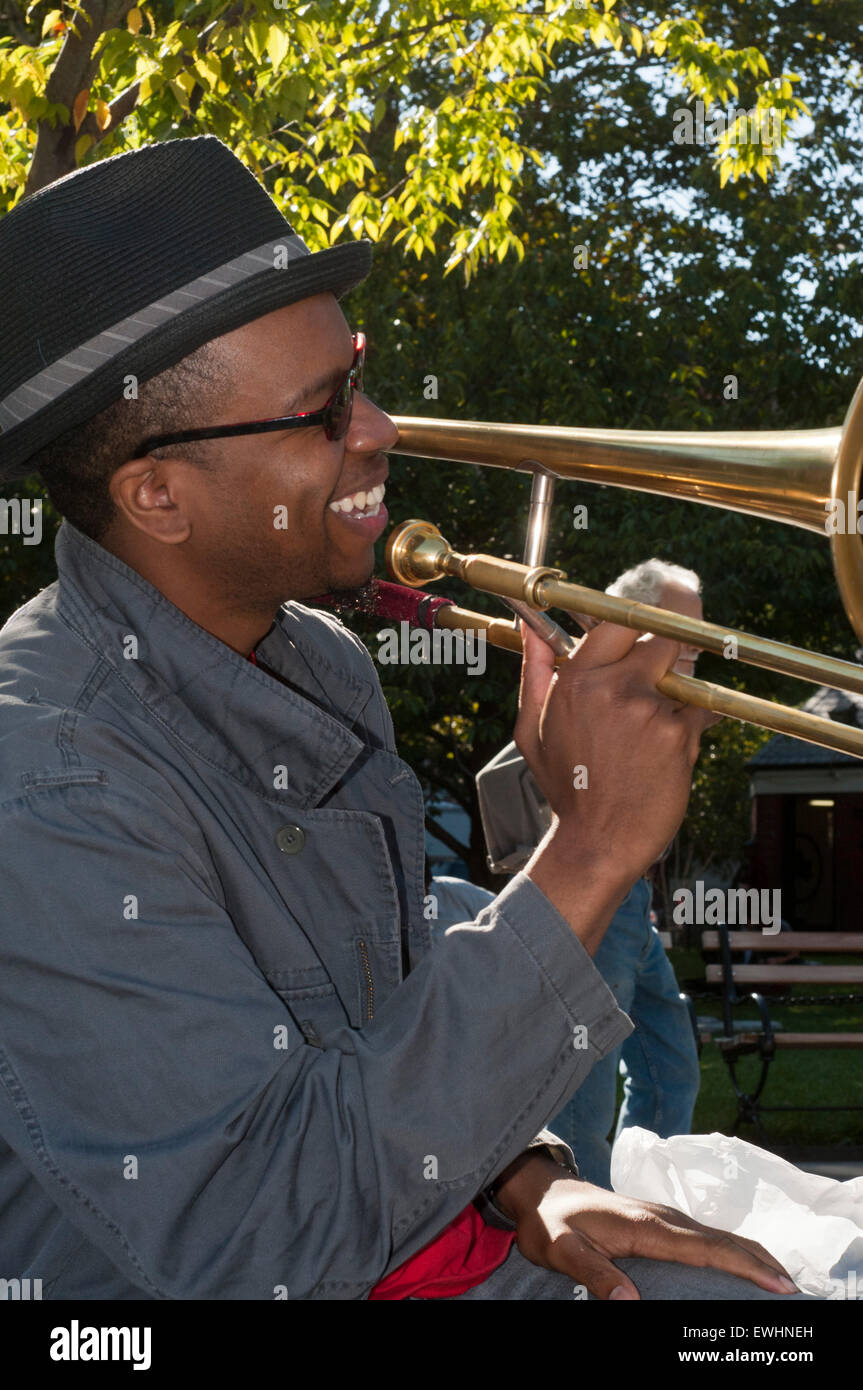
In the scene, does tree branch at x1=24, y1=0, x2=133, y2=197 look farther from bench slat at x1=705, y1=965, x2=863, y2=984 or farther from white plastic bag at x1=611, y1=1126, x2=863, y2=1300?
bench slat at x1=705, y1=965, x2=863, y2=984

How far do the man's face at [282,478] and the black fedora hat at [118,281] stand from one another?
0.06 meters

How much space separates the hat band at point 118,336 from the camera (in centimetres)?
165

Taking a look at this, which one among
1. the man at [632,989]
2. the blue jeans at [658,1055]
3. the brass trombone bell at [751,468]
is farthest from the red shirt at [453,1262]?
the blue jeans at [658,1055]

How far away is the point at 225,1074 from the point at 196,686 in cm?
50

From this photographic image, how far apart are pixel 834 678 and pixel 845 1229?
0.73 metres

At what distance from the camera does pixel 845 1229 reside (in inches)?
73.4

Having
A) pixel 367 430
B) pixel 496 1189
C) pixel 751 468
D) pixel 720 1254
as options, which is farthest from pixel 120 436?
pixel 720 1254

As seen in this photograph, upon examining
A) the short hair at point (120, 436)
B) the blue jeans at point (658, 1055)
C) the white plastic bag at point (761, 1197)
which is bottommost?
the blue jeans at point (658, 1055)

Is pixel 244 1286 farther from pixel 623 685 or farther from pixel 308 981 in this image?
pixel 623 685

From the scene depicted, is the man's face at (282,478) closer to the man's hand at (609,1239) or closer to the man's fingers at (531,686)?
the man's fingers at (531,686)

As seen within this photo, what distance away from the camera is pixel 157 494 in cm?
182

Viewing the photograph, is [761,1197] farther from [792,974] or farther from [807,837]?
[807,837]

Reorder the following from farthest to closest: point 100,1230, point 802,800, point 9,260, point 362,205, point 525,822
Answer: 1. point 802,800
2. point 362,205
3. point 525,822
4. point 9,260
5. point 100,1230
